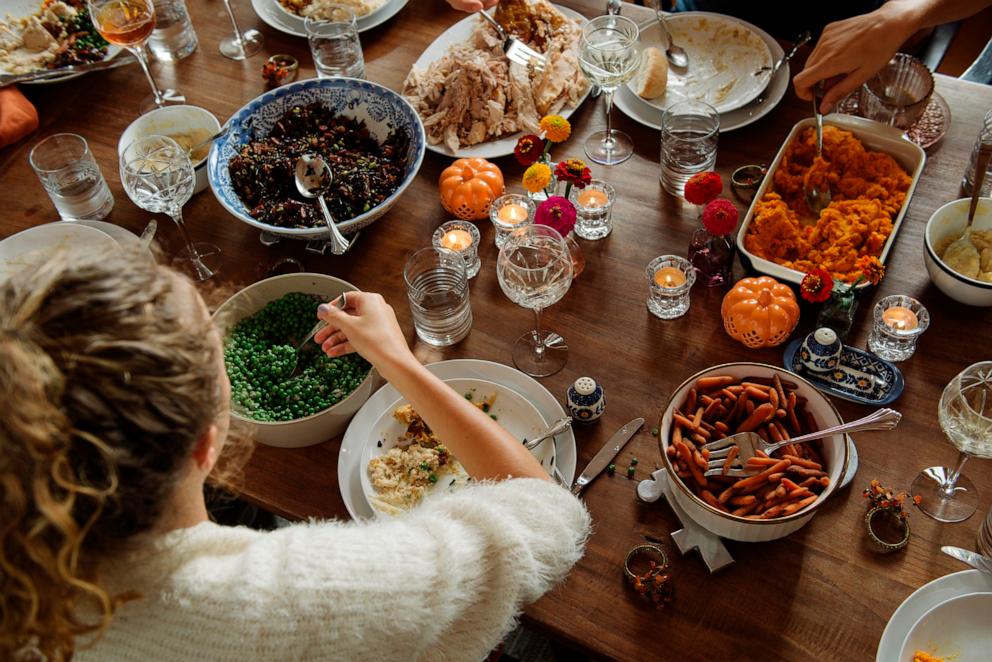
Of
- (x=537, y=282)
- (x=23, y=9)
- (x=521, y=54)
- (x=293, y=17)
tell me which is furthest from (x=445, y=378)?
(x=23, y=9)

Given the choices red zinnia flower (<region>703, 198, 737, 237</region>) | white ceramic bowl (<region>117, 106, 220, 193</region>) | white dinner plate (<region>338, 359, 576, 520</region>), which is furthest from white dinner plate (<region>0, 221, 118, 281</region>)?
red zinnia flower (<region>703, 198, 737, 237</region>)

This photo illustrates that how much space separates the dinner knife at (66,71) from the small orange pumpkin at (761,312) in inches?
71.4

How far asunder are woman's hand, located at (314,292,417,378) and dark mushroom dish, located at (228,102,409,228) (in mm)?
349

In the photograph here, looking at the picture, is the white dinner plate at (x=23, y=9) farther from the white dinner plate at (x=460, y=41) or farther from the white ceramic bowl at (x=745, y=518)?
the white ceramic bowl at (x=745, y=518)

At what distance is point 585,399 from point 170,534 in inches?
28.9

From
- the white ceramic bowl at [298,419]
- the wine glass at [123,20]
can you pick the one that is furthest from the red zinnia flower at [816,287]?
the wine glass at [123,20]

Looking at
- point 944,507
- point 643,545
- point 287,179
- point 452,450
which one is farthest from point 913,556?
point 287,179

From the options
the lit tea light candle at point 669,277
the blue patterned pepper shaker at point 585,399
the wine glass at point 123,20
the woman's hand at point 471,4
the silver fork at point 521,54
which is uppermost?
the wine glass at point 123,20

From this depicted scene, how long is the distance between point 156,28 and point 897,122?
1965 millimetres

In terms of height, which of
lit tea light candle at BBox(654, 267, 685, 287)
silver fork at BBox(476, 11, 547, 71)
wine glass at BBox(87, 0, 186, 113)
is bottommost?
lit tea light candle at BBox(654, 267, 685, 287)

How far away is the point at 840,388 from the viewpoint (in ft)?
4.82

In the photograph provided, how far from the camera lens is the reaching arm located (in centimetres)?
175

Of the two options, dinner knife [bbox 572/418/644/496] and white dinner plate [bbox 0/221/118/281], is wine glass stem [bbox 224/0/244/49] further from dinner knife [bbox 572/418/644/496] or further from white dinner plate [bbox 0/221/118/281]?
dinner knife [bbox 572/418/644/496]

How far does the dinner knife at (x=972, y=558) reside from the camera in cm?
122
